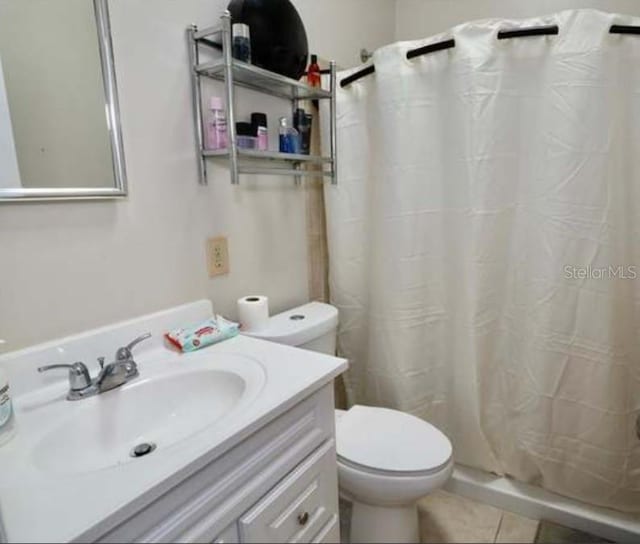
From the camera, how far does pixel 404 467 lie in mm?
1159

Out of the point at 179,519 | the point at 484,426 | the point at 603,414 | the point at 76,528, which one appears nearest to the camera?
the point at 76,528

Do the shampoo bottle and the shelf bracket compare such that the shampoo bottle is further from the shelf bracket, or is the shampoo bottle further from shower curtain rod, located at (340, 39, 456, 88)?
shower curtain rod, located at (340, 39, 456, 88)

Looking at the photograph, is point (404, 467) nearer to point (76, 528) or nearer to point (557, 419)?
point (557, 419)

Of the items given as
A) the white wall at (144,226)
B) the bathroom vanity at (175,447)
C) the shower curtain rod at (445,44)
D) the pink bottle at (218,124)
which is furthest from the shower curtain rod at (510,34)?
the bathroom vanity at (175,447)

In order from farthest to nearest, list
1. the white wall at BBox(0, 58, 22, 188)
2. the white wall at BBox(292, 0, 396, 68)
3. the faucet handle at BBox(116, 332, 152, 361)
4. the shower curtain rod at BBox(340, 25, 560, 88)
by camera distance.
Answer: the white wall at BBox(292, 0, 396, 68)
the shower curtain rod at BBox(340, 25, 560, 88)
the faucet handle at BBox(116, 332, 152, 361)
the white wall at BBox(0, 58, 22, 188)

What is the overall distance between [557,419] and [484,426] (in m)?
0.25

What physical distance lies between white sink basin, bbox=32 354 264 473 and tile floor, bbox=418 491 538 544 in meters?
0.96

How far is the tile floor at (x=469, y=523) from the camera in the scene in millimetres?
1426

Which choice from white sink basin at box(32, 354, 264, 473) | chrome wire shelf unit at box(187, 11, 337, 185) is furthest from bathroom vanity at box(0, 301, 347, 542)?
chrome wire shelf unit at box(187, 11, 337, 185)

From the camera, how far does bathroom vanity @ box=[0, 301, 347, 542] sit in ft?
1.91

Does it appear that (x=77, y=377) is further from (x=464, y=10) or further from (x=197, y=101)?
(x=464, y=10)

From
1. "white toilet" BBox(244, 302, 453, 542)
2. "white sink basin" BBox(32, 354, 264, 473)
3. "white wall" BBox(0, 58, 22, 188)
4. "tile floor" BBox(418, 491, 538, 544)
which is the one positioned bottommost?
"tile floor" BBox(418, 491, 538, 544)

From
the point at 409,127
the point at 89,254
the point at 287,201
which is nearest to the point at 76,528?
the point at 89,254

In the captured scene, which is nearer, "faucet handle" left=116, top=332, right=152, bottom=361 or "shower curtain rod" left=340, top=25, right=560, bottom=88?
"faucet handle" left=116, top=332, right=152, bottom=361
